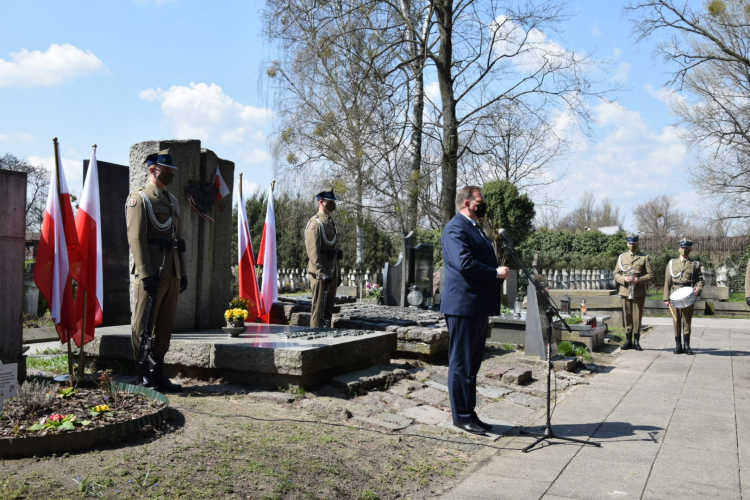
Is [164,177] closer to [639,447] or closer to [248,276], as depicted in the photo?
[248,276]

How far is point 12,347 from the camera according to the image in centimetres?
541

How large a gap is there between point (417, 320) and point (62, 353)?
4854mm

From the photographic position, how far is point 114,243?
7.78 metres

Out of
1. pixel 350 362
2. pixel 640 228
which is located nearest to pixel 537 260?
pixel 350 362

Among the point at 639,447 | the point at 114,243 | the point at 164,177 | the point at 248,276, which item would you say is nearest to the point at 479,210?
the point at 639,447

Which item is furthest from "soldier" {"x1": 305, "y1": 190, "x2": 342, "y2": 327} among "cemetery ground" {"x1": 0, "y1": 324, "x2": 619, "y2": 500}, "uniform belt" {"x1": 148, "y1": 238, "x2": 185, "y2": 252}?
"uniform belt" {"x1": 148, "y1": 238, "x2": 185, "y2": 252}

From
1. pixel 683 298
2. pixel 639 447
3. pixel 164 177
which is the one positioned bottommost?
pixel 639 447

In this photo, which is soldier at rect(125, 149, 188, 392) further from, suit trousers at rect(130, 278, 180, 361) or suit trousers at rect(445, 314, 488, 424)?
suit trousers at rect(445, 314, 488, 424)

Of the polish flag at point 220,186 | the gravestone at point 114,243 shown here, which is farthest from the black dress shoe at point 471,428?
the gravestone at point 114,243

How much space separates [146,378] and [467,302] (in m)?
3.02

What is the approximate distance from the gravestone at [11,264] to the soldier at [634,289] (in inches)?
364

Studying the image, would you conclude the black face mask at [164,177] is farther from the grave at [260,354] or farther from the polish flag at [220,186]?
the grave at [260,354]

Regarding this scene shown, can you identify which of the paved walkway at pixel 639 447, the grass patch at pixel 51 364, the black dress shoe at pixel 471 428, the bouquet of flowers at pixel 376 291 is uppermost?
the bouquet of flowers at pixel 376 291

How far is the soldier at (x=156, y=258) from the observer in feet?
18.5
